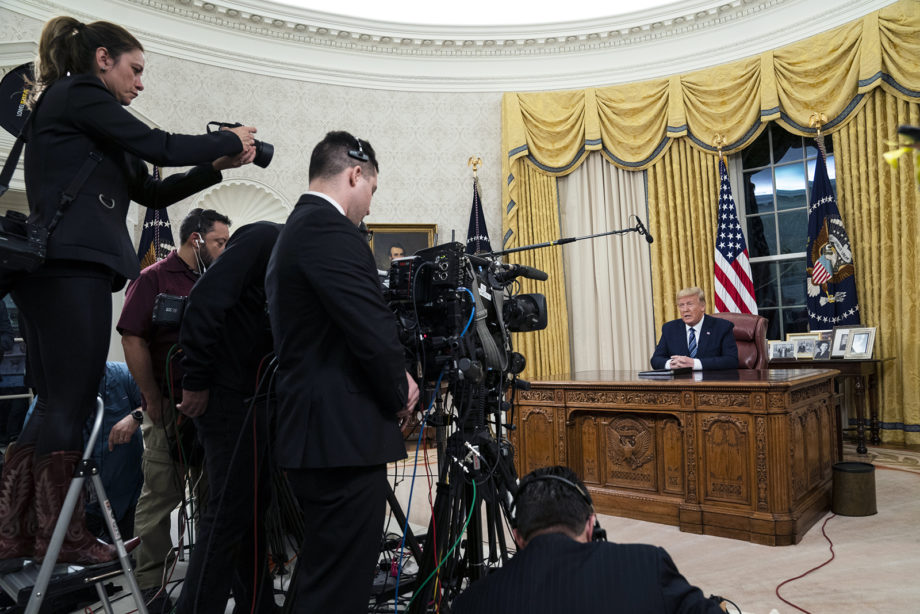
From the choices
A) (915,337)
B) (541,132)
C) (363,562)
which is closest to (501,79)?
(541,132)

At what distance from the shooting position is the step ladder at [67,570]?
151 cm

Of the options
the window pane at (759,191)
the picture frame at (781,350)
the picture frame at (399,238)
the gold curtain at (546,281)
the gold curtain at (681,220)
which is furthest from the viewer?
the gold curtain at (546,281)

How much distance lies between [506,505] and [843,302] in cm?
513

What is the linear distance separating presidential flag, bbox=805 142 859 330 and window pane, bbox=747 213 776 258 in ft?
2.98

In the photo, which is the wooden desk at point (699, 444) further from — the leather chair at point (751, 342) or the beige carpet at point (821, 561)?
the leather chair at point (751, 342)

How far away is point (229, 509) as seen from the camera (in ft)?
6.75

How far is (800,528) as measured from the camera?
3277 mm

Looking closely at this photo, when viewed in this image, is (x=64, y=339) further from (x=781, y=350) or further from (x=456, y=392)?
(x=781, y=350)

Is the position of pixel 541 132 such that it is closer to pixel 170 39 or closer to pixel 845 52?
pixel 845 52

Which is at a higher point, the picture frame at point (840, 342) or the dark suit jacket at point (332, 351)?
the dark suit jacket at point (332, 351)

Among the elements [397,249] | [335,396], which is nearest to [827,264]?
[397,249]

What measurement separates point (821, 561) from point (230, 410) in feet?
A: 9.18

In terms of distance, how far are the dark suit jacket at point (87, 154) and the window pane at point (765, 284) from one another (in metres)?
6.80

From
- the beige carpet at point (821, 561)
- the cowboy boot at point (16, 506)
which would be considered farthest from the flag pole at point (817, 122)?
the cowboy boot at point (16, 506)
